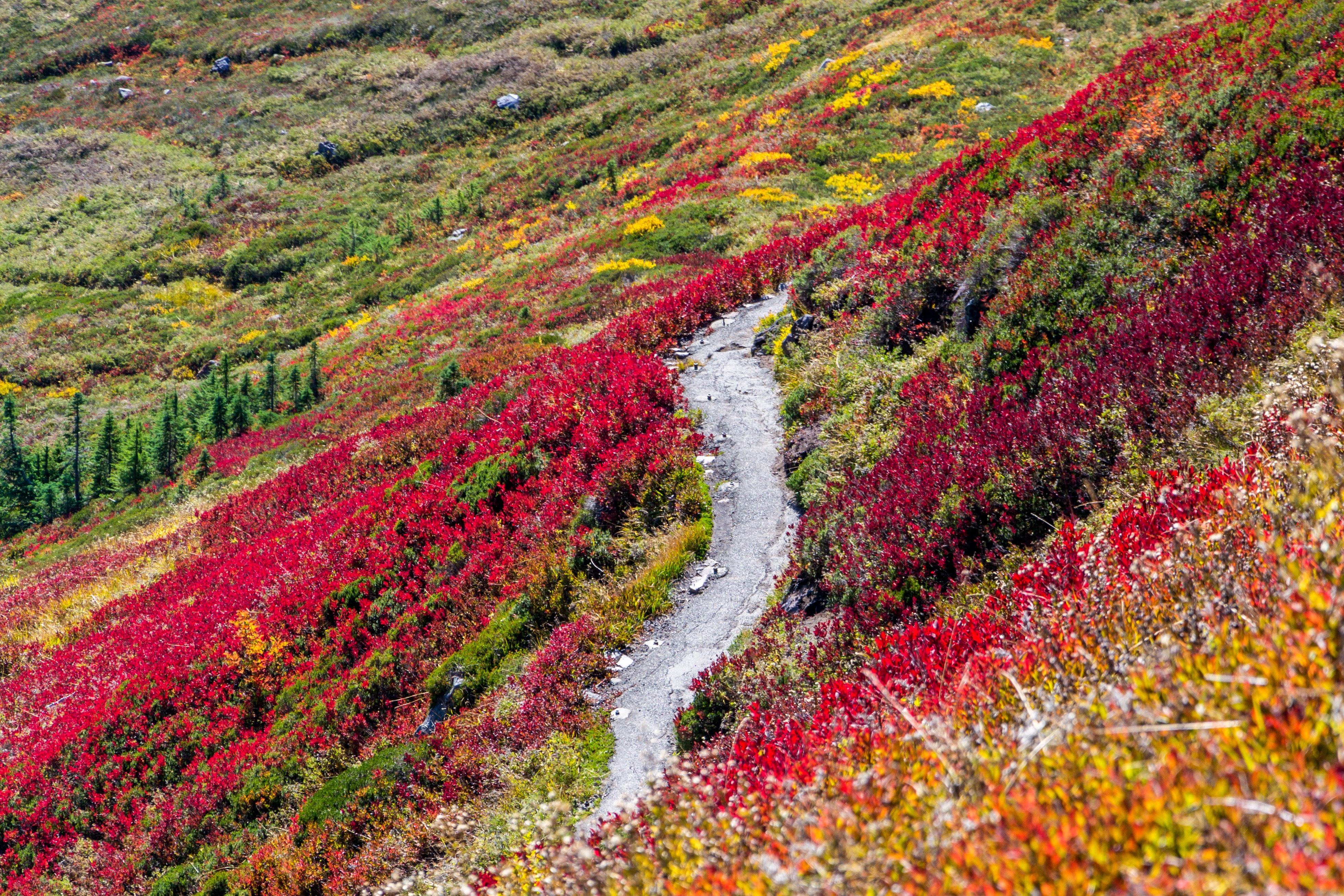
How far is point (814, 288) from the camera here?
15.5 metres

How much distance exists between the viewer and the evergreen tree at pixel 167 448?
31.4 m

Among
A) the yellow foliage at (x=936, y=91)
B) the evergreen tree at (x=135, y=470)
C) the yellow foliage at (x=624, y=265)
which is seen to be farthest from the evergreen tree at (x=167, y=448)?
the yellow foliage at (x=936, y=91)

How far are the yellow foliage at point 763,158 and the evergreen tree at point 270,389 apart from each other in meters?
22.4

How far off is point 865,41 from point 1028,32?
1029cm

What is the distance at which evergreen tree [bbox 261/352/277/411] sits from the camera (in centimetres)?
3400

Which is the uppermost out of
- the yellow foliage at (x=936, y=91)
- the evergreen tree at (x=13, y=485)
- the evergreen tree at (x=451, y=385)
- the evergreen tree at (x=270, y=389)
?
the yellow foliage at (x=936, y=91)

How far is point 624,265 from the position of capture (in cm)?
2758

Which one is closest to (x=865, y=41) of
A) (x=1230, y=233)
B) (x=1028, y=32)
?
(x=1028, y=32)

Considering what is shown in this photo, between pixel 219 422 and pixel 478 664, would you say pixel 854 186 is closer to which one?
pixel 478 664

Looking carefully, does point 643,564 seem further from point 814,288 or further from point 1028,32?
point 1028,32

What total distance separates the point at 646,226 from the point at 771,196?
16.6ft

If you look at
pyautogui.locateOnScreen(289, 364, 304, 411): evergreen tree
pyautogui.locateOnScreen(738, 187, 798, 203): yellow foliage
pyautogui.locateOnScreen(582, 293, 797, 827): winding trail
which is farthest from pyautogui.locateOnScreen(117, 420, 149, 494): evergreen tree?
pyautogui.locateOnScreen(582, 293, 797, 827): winding trail

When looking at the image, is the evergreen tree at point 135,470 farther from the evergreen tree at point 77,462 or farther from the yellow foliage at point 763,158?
the yellow foliage at point 763,158

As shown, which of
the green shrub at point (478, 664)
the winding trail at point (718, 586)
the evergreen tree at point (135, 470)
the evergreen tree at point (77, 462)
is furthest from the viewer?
the evergreen tree at point (77, 462)
